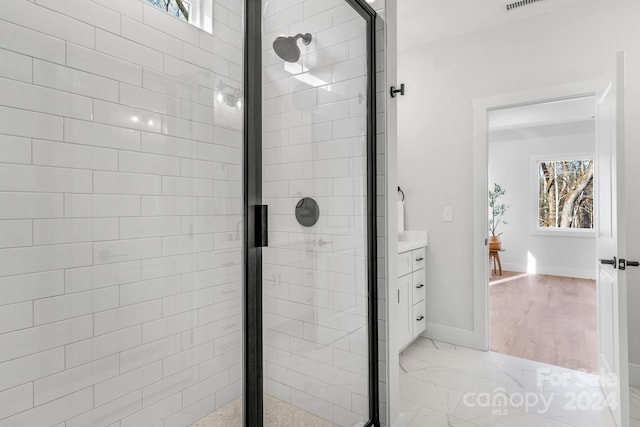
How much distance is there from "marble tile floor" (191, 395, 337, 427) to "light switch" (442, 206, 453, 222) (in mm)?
2031

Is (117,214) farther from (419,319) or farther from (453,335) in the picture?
(453,335)

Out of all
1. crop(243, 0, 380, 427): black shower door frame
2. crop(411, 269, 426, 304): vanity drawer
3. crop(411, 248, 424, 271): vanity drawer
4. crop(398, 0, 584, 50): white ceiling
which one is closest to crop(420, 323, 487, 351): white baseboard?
crop(411, 269, 426, 304): vanity drawer

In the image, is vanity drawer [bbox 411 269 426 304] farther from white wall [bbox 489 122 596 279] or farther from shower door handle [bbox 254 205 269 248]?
white wall [bbox 489 122 596 279]

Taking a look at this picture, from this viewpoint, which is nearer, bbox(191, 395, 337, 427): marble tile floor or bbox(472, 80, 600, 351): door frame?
bbox(191, 395, 337, 427): marble tile floor

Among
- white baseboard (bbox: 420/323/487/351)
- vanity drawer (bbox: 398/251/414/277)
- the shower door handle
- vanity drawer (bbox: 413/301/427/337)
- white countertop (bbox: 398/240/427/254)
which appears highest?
the shower door handle

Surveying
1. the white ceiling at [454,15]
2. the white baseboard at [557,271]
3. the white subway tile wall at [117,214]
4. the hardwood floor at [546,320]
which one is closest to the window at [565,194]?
the white baseboard at [557,271]

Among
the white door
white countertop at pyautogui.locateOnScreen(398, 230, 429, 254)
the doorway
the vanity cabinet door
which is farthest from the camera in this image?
the doorway

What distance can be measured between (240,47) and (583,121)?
21.4 feet

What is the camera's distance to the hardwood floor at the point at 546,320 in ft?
9.42

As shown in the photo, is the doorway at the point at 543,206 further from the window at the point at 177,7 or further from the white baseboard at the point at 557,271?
the window at the point at 177,7

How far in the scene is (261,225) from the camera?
1.22 m

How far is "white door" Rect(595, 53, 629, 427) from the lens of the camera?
69.9 inches

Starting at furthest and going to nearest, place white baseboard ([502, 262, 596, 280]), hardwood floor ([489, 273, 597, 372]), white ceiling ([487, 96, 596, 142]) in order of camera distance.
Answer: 1. white baseboard ([502, 262, 596, 280])
2. white ceiling ([487, 96, 596, 142])
3. hardwood floor ([489, 273, 597, 372])

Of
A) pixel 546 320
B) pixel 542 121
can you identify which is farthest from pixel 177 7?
pixel 542 121
